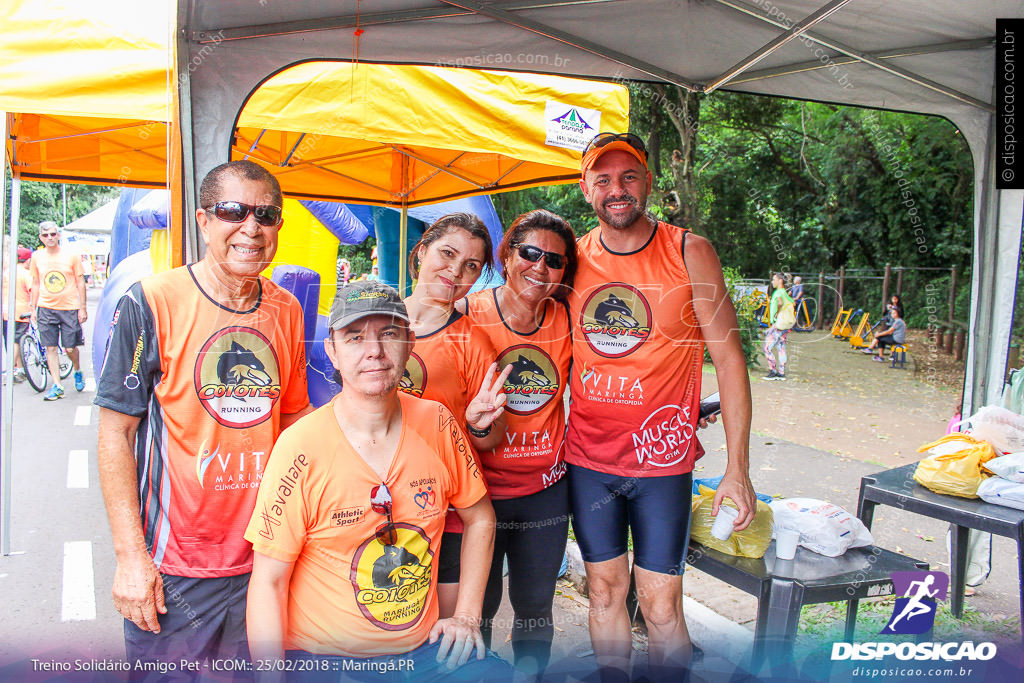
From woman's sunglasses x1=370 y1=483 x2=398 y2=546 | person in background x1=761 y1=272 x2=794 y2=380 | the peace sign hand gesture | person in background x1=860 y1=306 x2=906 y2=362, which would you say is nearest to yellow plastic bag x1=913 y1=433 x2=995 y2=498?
the peace sign hand gesture

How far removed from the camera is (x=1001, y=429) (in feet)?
10.0

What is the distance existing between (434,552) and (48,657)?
0.86m

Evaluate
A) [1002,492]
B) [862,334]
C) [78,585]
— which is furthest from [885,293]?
[78,585]

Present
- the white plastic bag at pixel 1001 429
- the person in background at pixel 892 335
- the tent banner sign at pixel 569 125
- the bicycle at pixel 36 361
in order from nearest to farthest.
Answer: the white plastic bag at pixel 1001 429 < the tent banner sign at pixel 569 125 < the bicycle at pixel 36 361 < the person in background at pixel 892 335

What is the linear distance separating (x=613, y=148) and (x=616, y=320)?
0.60 metres

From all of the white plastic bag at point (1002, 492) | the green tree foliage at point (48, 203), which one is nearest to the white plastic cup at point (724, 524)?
the white plastic bag at point (1002, 492)

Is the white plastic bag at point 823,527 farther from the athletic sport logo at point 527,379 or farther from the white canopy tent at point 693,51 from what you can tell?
the white canopy tent at point 693,51

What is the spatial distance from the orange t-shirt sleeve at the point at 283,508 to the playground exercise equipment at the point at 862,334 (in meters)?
15.1

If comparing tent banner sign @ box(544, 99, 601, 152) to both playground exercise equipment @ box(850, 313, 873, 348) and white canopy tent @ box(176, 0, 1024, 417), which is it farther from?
playground exercise equipment @ box(850, 313, 873, 348)

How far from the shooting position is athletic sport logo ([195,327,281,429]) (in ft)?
5.72

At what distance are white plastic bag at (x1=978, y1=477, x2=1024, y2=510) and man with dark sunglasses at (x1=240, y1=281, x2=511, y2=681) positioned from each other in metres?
2.22

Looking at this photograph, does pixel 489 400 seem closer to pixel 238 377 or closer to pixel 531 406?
pixel 531 406

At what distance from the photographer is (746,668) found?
2.25 m

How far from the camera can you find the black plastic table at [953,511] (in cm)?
257
